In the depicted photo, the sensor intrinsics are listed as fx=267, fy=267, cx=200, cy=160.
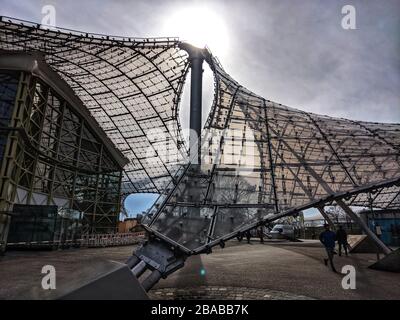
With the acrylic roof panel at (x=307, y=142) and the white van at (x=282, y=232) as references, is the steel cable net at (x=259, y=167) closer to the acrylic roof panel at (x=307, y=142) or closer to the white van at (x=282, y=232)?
the acrylic roof panel at (x=307, y=142)

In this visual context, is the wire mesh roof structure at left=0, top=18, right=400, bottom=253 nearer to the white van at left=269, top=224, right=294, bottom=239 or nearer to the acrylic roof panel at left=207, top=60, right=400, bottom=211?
the acrylic roof panel at left=207, top=60, right=400, bottom=211

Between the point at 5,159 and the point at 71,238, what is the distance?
9488mm

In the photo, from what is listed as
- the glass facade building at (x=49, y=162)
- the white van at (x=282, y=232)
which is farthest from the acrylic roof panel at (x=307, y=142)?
the white van at (x=282, y=232)

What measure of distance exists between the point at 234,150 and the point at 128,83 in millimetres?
26244

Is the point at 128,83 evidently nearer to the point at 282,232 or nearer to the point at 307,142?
the point at 307,142

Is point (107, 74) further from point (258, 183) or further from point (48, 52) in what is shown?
point (258, 183)

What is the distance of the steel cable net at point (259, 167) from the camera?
7.86 metres

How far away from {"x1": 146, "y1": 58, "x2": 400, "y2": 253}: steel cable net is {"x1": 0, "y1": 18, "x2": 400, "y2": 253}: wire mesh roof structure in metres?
0.04

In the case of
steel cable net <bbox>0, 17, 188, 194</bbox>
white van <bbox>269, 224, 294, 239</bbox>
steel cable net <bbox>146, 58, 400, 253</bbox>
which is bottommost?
white van <bbox>269, 224, 294, 239</bbox>

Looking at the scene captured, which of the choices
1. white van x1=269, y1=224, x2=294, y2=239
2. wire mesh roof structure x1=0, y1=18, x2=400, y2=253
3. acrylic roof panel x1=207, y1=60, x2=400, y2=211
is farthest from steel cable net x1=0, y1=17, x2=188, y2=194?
white van x1=269, y1=224, x2=294, y2=239

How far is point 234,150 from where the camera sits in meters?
12.0

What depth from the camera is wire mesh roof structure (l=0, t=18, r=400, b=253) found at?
26.6ft

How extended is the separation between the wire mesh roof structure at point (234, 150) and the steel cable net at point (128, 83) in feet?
0.46
